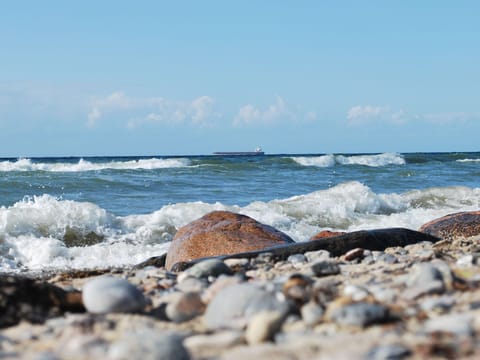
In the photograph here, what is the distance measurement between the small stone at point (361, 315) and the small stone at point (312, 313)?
0.21 feet

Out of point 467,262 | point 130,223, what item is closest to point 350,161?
point 130,223

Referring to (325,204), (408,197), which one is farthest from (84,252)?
(408,197)

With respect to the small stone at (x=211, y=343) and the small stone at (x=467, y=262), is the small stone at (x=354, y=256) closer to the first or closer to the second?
the small stone at (x=467, y=262)

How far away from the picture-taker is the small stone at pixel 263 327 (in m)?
2.35

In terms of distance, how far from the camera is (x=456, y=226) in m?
8.44

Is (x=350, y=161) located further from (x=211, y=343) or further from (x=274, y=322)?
(x=211, y=343)

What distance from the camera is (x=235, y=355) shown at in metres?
2.16

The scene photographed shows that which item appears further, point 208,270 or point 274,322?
point 208,270

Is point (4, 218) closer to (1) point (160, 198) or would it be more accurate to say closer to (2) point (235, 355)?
(1) point (160, 198)

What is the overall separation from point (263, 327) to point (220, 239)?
4.66 metres

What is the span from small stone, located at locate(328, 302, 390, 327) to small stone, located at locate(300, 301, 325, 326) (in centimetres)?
6

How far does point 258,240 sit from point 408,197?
947cm

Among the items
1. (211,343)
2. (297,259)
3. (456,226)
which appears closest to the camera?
(211,343)

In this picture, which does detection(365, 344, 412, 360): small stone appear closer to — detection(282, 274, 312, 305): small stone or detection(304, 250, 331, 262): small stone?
detection(282, 274, 312, 305): small stone
